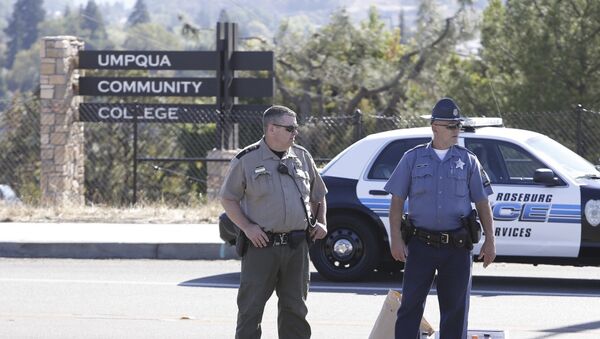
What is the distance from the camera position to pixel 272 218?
707 cm

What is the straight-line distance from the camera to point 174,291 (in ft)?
37.5

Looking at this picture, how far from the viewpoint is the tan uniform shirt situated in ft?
23.2

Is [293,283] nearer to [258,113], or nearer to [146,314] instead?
[146,314]

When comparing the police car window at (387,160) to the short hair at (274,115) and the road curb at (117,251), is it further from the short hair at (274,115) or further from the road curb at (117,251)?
the short hair at (274,115)

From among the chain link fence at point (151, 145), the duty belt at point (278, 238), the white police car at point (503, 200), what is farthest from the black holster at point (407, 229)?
the chain link fence at point (151, 145)

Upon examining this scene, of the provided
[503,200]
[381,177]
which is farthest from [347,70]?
[503,200]

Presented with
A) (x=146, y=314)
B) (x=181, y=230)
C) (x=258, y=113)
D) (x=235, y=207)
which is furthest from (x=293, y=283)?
(x=258, y=113)

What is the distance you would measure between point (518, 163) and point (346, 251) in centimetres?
191

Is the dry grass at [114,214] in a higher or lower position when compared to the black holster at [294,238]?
lower

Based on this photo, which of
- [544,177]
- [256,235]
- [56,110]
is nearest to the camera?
[256,235]

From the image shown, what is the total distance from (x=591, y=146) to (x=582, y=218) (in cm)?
1100

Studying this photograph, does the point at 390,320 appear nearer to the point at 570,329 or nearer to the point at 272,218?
the point at 272,218

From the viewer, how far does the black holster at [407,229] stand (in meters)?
7.14

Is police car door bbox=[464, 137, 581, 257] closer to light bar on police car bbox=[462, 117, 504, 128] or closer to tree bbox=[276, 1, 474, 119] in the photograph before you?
light bar on police car bbox=[462, 117, 504, 128]
